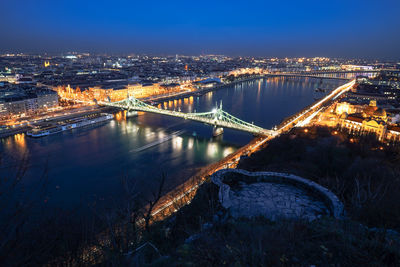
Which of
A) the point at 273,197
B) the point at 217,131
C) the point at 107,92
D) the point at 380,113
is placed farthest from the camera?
the point at 107,92

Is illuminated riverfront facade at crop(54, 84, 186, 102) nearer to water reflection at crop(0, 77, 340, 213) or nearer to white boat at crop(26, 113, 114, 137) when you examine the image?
water reflection at crop(0, 77, 340, 213)

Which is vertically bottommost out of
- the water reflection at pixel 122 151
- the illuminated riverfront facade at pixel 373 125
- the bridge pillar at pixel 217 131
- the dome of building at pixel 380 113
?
the water reflection at pixel 122 151

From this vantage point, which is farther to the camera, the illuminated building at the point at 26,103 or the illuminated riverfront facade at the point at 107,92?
the illuminated riverfront facade at the point at 107,92

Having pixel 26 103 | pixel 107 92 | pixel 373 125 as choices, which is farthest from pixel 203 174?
pixel 107 92

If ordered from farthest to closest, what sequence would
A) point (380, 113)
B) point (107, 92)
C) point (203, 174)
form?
point (107, 92), point (380, 113), point (203, 174)

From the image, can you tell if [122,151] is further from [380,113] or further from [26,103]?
[380,113]

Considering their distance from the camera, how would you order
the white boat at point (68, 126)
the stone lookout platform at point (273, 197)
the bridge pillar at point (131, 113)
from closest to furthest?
the stone lookout platform at point (273, 197) → the white boat at point (68, 126) → the bridge pillar at point (131, 113)

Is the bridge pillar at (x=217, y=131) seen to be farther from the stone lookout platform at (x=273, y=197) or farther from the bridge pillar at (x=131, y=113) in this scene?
the stone lookout platform at (x=273, y=197)

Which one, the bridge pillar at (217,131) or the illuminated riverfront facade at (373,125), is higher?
the illuminated riverfront facade at (373,125)

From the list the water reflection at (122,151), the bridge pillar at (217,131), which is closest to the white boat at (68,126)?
the water reflection at (122,151)
